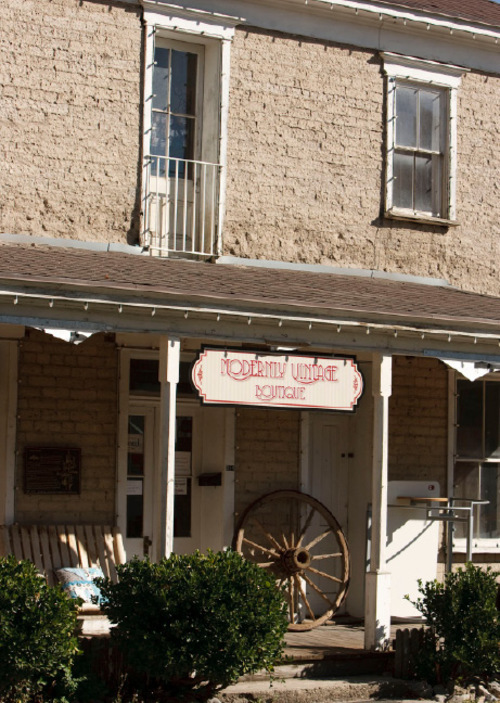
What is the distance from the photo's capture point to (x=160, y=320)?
10.0 metres

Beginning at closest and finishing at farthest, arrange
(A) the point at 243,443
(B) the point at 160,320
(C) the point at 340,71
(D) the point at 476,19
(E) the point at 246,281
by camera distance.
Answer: (B) the point at 160,320, (E) the point at 246,281, (A) the point at 243,443, (C) the point at 340,71, (D) the point at 476,19

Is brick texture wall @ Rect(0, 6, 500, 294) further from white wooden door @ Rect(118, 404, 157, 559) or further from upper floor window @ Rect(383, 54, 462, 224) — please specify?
white wooden door @ Rect(118, 404, 157, 559)

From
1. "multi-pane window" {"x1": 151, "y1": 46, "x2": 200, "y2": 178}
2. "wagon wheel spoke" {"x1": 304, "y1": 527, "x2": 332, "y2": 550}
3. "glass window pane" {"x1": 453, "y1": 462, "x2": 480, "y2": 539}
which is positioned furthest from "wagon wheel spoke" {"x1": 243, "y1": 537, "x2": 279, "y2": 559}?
"multi-pane window" {"x1": 151, "y1": 46, "x2": 200, "y2": 178}

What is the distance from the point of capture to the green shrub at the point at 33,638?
8.30 metres

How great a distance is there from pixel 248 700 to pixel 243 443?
3.43 meters

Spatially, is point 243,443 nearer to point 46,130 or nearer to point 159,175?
point 159,175

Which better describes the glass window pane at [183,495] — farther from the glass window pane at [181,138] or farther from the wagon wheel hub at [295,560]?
the glass window pane at [181,138]

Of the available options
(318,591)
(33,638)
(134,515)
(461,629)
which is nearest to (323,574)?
(318,591)

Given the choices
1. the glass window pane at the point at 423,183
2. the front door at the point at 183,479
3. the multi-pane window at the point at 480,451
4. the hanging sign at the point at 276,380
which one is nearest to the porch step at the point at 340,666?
the front door at the point at 183,479

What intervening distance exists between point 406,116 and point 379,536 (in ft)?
17.6

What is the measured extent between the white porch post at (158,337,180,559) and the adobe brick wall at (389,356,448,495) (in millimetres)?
3792

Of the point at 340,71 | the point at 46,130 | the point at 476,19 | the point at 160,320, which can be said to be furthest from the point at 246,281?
the point at 476,19

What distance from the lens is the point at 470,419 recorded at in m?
13.7

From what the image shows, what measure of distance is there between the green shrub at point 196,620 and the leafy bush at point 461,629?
176 cm
